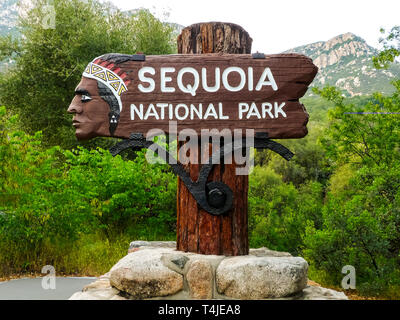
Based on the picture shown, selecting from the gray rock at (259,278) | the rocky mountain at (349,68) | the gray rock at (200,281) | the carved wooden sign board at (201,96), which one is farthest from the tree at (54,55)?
the rocky mountain at (349,68)

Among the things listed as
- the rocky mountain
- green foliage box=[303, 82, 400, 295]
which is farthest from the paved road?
the rocky mountain

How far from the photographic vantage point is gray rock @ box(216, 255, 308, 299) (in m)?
2.97

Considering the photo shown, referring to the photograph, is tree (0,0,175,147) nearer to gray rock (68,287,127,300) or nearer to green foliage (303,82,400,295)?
green foliage (303,82,400,295)

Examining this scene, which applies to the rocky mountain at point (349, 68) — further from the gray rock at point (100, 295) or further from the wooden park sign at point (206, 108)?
the gray rock at point (100, 295)

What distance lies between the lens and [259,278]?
298cm

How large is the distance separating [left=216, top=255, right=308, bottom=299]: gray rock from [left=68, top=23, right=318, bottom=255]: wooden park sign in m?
0.32

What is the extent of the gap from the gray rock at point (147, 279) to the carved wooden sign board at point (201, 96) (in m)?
1.05

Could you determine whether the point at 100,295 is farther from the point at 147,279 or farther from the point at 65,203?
the point at 65,203

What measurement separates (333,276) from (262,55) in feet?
13.2

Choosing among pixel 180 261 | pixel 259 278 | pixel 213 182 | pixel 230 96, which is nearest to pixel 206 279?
pixel 180 261

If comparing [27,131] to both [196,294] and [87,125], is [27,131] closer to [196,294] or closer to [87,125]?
[87,125]

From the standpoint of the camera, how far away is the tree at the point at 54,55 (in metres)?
12.7

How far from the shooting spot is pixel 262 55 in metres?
3.37

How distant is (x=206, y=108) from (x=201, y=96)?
0.11m
